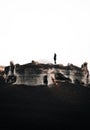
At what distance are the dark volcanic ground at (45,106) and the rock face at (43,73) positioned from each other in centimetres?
177

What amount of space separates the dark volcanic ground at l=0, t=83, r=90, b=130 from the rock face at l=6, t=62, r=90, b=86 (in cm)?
177

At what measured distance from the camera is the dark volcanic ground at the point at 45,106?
47184mm

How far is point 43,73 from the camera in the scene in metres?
62.7

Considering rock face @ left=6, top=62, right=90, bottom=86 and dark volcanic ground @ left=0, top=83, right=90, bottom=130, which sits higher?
rock face @ left=6, top=62, right=90, bottom=86

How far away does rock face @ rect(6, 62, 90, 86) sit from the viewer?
205 feet

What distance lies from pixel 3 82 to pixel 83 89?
63.6 ft

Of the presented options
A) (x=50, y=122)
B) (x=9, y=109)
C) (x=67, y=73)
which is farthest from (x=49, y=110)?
(x=67, y=73)

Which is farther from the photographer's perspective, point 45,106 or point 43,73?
point 43,73

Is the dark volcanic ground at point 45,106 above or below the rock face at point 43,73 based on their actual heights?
below

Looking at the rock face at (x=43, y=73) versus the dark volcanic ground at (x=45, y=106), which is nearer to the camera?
the dark volcanic ground at (x=45, y=106)

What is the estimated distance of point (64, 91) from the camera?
60531 mm

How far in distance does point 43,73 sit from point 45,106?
11.3m

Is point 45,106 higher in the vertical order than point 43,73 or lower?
lower

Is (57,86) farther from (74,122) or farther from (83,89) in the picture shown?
(74,122)
